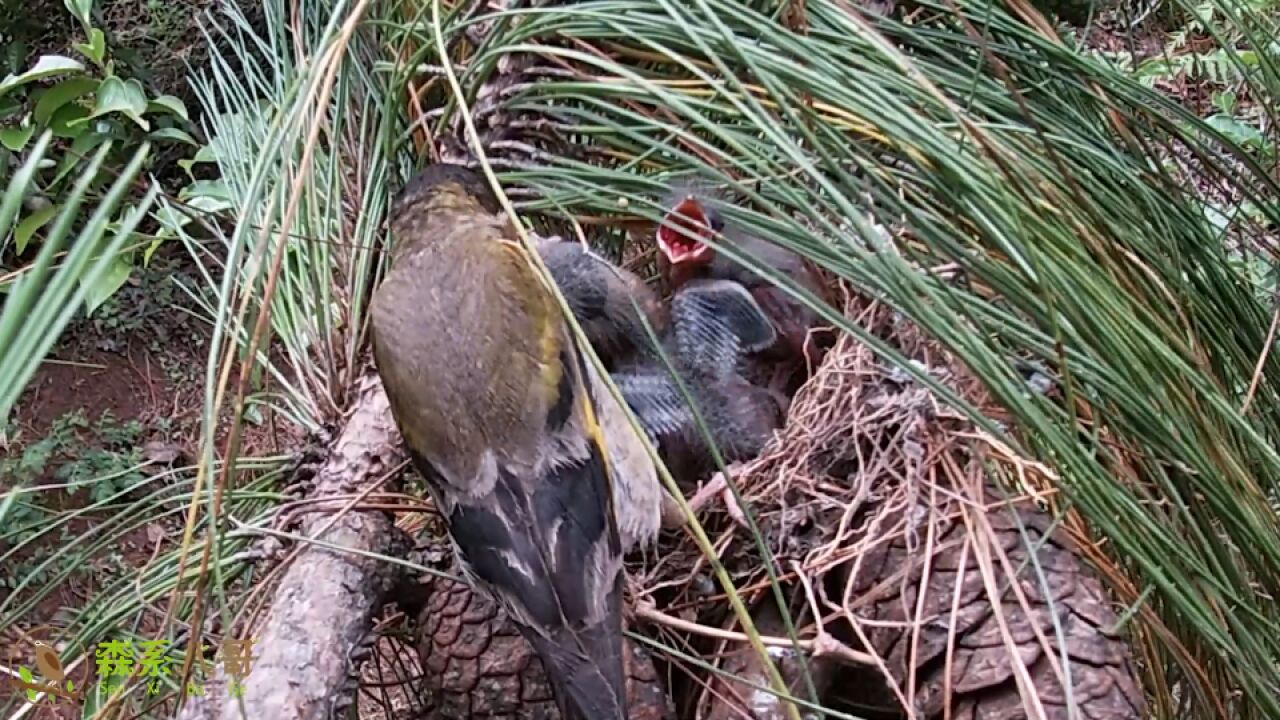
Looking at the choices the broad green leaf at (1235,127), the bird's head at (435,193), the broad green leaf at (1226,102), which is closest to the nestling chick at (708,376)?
the bird's head at (435,193)

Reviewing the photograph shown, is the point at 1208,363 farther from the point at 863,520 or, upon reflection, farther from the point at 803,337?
the point at 803,337

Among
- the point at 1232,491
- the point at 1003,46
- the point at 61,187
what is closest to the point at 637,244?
the point at 1003,46

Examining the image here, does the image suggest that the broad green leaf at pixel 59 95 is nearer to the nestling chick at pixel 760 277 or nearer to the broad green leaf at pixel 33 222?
the broad green leaf at pixel 33 222

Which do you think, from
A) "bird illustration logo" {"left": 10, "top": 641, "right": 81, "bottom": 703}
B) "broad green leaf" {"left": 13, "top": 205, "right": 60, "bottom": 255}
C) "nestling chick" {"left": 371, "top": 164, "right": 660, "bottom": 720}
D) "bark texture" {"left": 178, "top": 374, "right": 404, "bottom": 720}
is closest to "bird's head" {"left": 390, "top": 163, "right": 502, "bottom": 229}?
"nestling chick" {"left": 371, "top": 164, "right": 660, "bottom": 720}

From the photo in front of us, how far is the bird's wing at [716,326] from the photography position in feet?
3.85

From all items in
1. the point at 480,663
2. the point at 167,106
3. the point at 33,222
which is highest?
the point at 480,663

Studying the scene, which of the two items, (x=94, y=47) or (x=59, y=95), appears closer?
(x=94, y=47)

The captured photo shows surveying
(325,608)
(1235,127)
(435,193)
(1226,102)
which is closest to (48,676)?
(325,608)

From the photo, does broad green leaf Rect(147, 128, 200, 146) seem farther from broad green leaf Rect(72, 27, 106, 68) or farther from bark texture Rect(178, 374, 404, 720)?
bark texture Rect(178, 374, 404, 720)

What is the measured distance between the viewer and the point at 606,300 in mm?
1146

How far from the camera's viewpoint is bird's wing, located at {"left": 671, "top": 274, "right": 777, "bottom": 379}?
117 centimetres

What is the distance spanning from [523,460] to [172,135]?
1.37m

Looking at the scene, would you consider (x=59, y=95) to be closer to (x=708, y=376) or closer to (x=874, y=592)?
(x=708, y=376)

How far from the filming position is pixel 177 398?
237 cm
